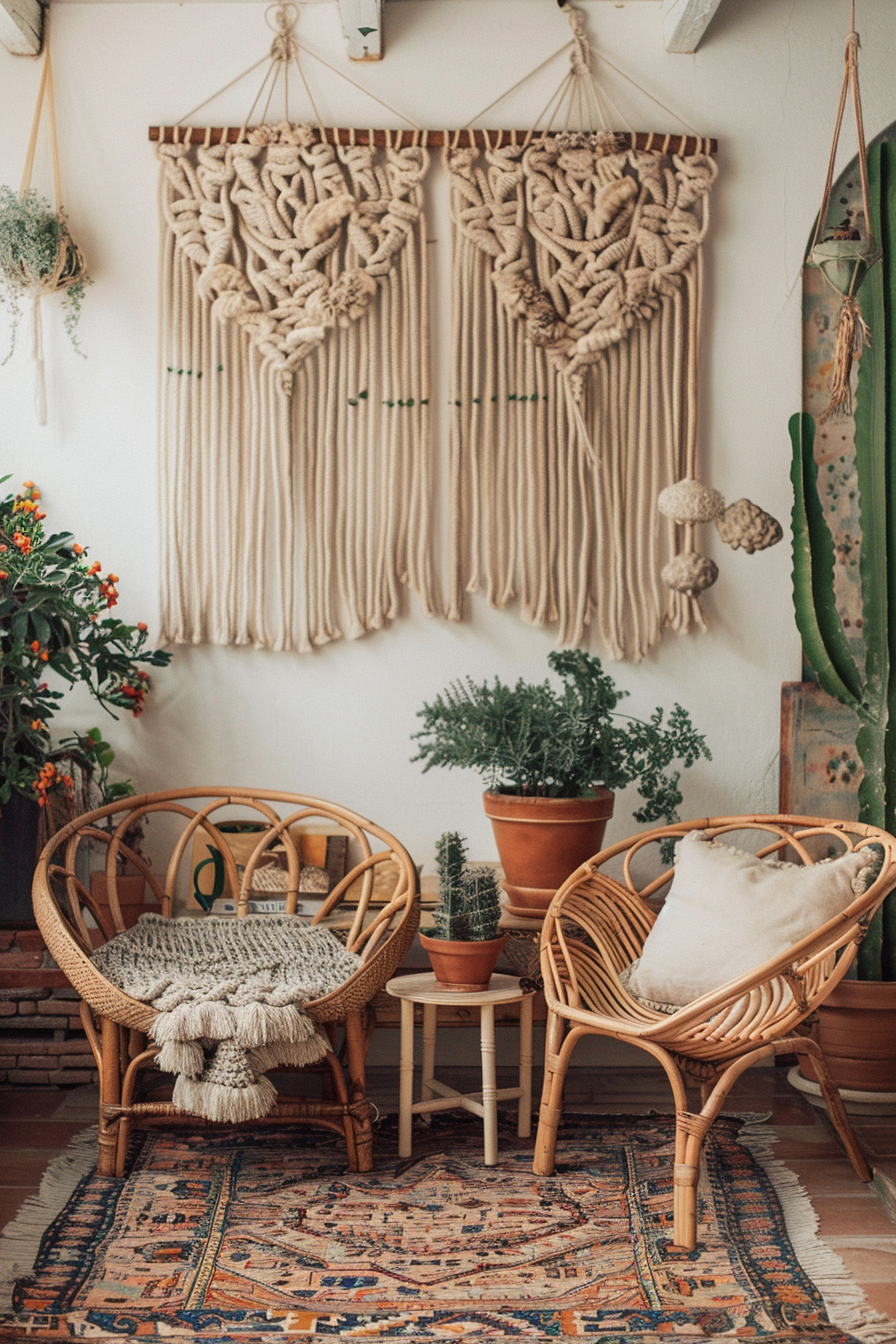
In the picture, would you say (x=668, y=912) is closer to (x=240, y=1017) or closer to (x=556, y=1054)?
(x=556, y=1054)

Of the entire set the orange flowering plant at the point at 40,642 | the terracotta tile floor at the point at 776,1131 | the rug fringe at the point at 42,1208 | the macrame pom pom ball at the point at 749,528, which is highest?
the macrame pom pom ball at the point at 749,528

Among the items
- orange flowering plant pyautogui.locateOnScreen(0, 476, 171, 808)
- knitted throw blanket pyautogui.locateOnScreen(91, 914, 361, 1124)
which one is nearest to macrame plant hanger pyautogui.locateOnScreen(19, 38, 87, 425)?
orange flowering plant pyautogui.locateOnScreen(0, 476, 171, 808)

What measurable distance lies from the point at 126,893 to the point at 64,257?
1659 mm

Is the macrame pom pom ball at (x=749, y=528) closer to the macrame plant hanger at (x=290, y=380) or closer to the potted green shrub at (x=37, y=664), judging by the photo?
the macrame plant hanger at (x=290, y=380)

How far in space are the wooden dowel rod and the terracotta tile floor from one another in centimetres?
247

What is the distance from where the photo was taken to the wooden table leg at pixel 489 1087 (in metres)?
2.45

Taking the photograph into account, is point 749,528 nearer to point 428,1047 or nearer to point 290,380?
point 290,380

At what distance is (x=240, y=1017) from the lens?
2.25m

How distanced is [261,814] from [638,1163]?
52.4 inches

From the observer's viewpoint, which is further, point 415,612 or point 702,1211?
point 415,612

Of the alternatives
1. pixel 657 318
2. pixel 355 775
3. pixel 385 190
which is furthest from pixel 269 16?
pixel 355 775

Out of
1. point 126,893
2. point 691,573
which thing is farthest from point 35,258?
point 691,573

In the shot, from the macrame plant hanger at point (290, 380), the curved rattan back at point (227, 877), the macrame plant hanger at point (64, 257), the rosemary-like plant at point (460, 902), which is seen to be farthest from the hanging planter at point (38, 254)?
the rosemary-like plant at point (460, 902)

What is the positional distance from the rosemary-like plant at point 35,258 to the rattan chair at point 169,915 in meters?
1.34
